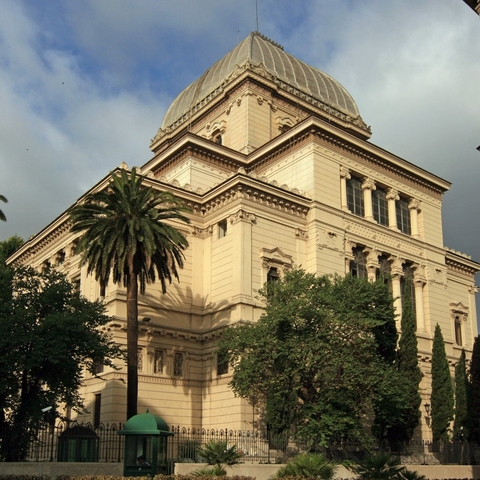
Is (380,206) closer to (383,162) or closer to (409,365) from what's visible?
(383,162)

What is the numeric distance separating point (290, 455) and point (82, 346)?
9845 millimetres

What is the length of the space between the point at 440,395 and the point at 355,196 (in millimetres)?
13036

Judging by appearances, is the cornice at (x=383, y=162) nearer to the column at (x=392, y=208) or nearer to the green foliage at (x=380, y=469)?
the column at (x=392, y=208)

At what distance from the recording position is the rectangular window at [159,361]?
3500cm

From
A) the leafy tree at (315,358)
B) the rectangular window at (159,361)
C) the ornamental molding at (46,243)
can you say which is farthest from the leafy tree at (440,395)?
the ornamental molding at (46,243)

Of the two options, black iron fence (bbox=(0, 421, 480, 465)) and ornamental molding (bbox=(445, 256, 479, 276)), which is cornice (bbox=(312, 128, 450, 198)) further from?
black iron fence (bbox=(0, 421, 480, 465))

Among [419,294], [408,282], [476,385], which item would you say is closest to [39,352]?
[476,385]

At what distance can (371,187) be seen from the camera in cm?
4269

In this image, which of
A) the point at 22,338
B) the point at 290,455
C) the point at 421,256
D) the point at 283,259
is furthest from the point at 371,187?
the point at 22,338

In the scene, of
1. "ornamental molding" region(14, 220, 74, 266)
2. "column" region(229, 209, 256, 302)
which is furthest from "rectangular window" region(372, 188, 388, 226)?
"ornamental molding" region(14, 220, 74, 266)

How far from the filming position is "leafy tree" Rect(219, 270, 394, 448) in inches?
1076

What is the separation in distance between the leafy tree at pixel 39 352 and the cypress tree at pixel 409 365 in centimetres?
1516

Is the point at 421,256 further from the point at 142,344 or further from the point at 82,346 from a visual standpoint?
the point at 82,346

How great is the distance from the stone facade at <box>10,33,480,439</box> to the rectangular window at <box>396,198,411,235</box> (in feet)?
0.25
